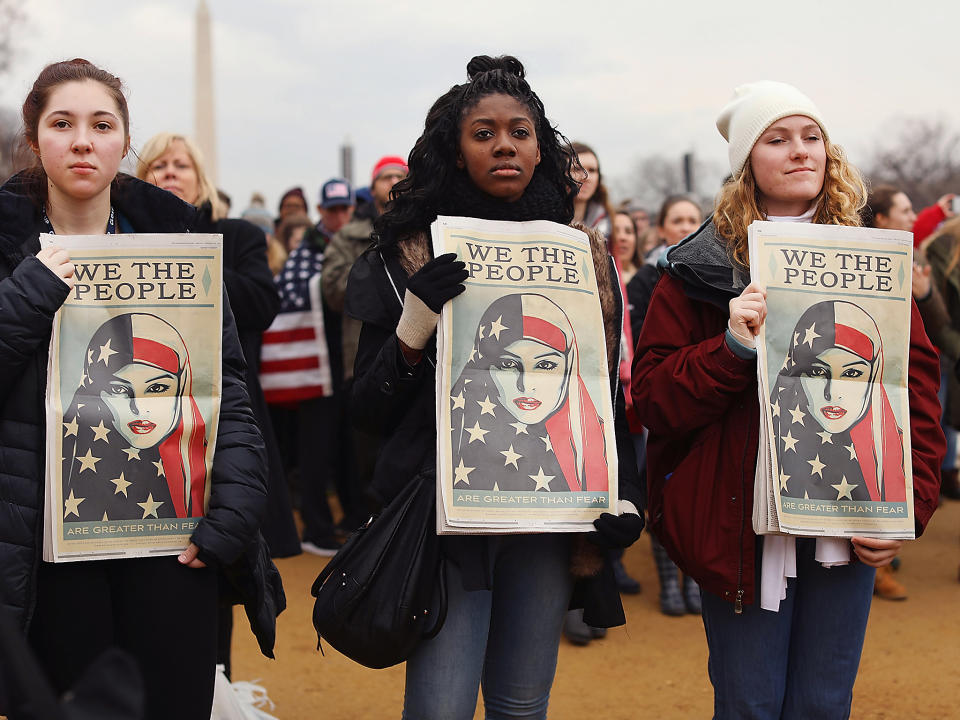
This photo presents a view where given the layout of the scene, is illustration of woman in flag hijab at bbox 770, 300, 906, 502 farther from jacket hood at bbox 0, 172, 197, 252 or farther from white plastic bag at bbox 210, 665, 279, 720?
white plastic bag at bbox 210, 665, 279, 720

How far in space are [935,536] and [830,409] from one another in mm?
5390

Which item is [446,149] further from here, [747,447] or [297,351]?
[297,351]

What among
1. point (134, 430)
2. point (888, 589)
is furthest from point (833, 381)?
point (888, 589)

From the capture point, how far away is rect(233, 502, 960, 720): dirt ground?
14.4ft

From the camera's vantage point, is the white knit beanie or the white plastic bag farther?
the white plastic bag

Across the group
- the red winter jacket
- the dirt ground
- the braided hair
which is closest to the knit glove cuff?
the braided hair

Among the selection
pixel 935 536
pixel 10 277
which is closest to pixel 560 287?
pixel 10 277

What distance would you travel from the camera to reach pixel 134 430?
2457mm

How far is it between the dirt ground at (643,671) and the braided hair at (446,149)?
226cm

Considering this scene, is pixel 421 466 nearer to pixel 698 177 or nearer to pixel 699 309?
pixel 699 309

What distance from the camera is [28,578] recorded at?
2350 millimetres

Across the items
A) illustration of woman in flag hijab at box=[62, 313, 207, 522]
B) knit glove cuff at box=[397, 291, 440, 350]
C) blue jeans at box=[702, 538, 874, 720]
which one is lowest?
blue jeans at box=[702, 538, 874, 720]

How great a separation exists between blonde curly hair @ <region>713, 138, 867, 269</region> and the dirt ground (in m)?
2.07

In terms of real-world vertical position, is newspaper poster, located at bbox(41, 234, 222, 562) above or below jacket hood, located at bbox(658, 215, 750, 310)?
below
